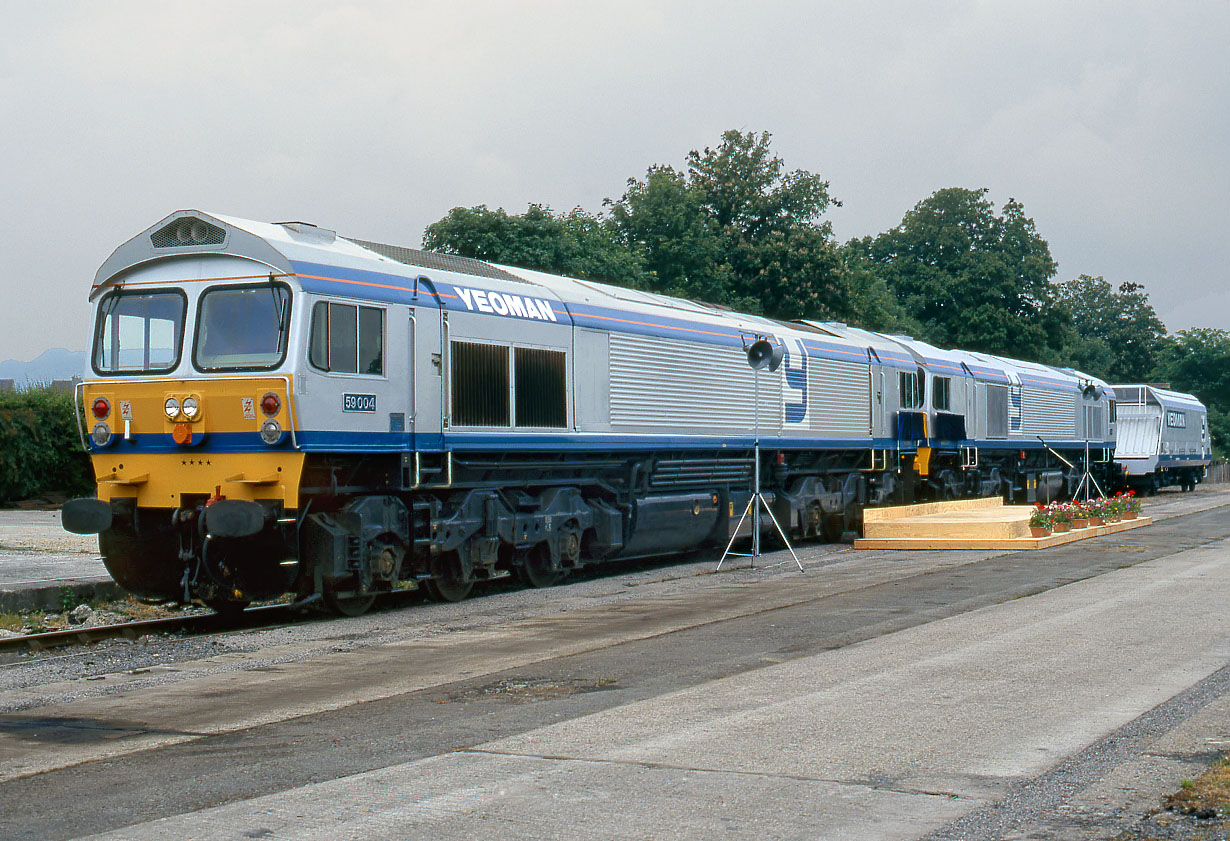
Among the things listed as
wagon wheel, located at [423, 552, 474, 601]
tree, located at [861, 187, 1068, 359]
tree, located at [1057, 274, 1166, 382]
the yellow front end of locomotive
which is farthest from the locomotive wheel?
tree, located at [1057, 274, 1166, 382]

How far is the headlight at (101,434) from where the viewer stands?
13195 millimetres

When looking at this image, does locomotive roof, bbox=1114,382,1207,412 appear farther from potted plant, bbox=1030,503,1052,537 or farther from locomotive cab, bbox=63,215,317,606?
locomotive cab, bbox=63,215,317,606

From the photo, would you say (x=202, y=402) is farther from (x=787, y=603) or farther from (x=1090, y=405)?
(x=1090, y=405)

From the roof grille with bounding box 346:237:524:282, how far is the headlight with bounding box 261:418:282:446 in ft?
A: 9.00

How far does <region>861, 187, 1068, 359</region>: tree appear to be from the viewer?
68.1 m

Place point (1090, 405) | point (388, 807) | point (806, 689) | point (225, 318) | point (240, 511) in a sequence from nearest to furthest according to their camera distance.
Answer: point (388, 807) → point (806, 689) → point (240, 511) → point (225, 318) → point (1090, 405)

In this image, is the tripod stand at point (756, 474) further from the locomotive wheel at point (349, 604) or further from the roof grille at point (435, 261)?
the locomotive wheel at point (349, 604)

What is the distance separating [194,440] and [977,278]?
6118 cm

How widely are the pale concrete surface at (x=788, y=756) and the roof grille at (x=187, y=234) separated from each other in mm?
7169

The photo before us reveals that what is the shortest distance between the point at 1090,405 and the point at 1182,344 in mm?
53411

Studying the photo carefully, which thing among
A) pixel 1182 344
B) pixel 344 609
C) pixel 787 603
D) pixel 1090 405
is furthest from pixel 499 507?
pixel 1182 344

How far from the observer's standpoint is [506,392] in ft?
50.0

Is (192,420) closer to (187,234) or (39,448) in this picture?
(187,234)

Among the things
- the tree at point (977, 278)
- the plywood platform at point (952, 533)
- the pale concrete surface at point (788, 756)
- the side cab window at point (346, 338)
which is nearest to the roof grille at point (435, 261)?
the side cab window at point (346, 338)
